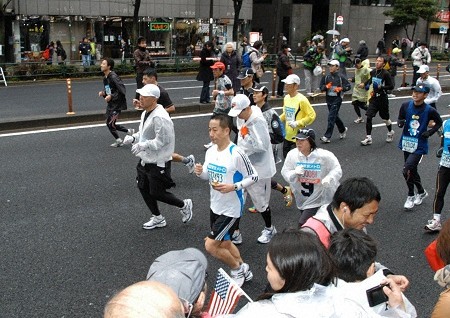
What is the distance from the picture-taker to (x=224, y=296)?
2809 millimetres

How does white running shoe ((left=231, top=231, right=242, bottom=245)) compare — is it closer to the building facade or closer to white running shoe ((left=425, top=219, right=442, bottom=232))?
white running shoe ((left=425, top=219, right=442, bottom=232))

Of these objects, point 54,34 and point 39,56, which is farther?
point 54,34

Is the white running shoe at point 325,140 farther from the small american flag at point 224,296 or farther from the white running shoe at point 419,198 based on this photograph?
the small american flag at point 224,296

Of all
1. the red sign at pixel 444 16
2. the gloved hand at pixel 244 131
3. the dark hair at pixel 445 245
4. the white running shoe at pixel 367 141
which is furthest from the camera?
the red sign at pixel 444 16

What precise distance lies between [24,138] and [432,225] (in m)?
8.53

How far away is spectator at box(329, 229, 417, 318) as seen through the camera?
8.94 feet

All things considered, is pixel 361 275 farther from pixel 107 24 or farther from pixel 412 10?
pixel 412 10

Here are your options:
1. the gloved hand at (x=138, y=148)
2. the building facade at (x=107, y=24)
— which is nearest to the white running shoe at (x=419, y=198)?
the gloved hand at (x=138, y=148)

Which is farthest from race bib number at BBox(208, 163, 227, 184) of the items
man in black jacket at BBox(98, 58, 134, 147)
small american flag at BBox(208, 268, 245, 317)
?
man in black jacket at BBox(98, 58, 134, 147)

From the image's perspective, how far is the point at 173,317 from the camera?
179 cm

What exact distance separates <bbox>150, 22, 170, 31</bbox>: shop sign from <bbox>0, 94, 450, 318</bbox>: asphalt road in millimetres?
24700

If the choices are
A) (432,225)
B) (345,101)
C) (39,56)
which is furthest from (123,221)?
(39,56)

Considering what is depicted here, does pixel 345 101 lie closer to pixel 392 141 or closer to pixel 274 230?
pixel 392 141

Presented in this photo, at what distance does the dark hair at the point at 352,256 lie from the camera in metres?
2.91
